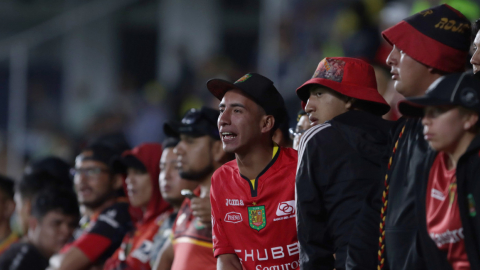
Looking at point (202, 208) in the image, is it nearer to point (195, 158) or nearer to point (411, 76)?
point (195, 158)

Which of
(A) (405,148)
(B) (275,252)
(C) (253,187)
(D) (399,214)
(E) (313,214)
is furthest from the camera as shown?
(C) (253,187)

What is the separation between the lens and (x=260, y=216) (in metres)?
3.05

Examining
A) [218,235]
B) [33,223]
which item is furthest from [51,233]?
[218,235]

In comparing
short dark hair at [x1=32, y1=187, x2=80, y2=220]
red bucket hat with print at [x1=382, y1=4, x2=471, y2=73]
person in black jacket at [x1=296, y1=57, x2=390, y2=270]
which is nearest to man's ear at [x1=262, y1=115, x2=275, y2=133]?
person in black jacket at [x1=296, y1=57, x2=390, y2=270]

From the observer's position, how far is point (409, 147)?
239cm

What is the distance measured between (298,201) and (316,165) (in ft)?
0.58

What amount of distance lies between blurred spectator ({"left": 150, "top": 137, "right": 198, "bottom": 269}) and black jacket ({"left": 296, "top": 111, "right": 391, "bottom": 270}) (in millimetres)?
1983

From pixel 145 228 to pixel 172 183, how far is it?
666 millimetres

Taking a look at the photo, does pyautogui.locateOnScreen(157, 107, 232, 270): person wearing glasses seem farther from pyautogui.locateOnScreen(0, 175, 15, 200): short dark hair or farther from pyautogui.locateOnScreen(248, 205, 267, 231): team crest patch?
pyautogui.locateOnScreen(0, 175, 15, 200): short dark hair

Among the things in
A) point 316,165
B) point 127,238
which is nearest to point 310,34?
point 127,238

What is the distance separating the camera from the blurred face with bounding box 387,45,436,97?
251 centimetres

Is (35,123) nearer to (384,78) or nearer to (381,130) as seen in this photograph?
(384,78)

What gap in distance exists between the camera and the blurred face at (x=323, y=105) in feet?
9.48

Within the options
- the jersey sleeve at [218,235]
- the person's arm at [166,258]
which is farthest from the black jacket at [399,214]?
the person's arm at [166,258]
